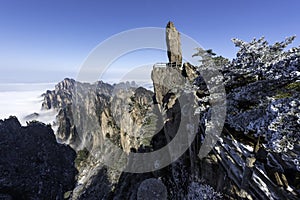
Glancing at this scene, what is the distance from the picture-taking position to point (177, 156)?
63.4 ft

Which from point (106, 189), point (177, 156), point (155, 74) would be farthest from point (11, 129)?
point (177, 156)

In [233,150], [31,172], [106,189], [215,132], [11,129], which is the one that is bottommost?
[31,172]

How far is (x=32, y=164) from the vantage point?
84688 mm

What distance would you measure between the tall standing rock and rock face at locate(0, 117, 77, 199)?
73929 mm

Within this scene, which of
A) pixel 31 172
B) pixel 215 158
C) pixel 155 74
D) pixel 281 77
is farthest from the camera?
pixel 31 172

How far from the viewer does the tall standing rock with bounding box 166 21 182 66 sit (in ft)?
94.3

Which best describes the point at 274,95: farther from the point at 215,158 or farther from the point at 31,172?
the point at 31,172

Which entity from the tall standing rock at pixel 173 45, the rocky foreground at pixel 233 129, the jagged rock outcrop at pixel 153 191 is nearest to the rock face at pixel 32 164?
the rocky foreground at pixel 233 129

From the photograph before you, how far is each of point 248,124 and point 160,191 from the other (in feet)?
49.0

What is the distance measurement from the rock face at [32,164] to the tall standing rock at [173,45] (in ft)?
243

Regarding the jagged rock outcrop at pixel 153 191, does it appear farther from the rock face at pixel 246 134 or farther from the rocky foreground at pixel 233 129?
the rock face at pixel 246 134

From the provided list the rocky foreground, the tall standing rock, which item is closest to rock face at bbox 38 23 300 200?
the rocky foreground

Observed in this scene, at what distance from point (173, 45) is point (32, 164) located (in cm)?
9133

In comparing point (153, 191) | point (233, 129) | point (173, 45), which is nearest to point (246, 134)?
point (233, 129)
